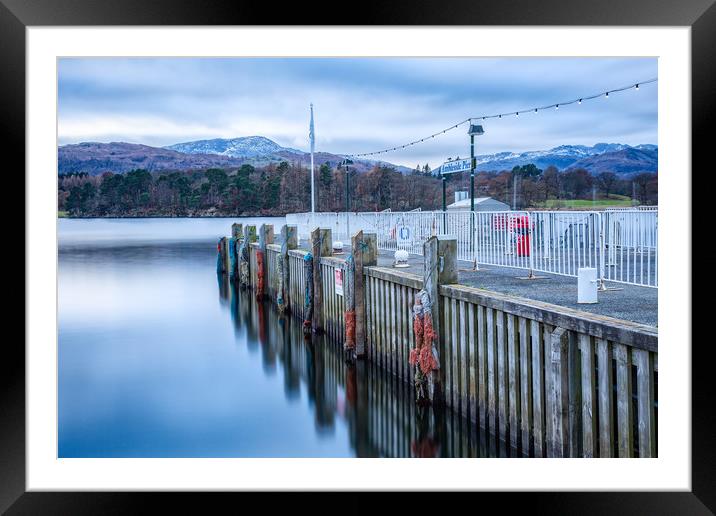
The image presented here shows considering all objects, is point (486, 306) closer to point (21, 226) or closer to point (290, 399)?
point (21, 226)

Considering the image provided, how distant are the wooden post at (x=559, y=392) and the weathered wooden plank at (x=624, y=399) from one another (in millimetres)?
523

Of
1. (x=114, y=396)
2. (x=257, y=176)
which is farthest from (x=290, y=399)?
(x=257, y=176)

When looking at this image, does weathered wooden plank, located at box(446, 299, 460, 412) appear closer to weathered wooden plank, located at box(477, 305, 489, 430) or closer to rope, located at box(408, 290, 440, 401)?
rope, located at box(408, 290, 440, 401)

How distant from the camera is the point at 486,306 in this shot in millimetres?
6391

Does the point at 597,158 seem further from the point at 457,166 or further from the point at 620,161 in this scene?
the point at 457,166

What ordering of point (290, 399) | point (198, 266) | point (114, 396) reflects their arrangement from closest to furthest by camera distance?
point (290, 399), point (114, 396), point (198, 266)

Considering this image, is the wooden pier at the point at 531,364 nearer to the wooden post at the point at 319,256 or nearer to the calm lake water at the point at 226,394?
the calm lake water at the point at 226,394

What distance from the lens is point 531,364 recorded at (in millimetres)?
5762

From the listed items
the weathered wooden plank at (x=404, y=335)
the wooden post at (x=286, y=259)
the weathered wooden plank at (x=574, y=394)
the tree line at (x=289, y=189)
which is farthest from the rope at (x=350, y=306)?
the tree line at (x=289, y=189)

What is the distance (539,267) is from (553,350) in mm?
4820

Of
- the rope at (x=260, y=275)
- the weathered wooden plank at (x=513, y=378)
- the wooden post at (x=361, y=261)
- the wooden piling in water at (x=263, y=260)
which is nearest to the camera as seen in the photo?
the weathered wooden plank at (x=513, y=378)

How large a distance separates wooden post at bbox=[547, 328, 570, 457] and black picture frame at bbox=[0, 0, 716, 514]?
2.20 feet

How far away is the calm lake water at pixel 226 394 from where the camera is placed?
8891mm

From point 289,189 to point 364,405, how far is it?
44.6m
